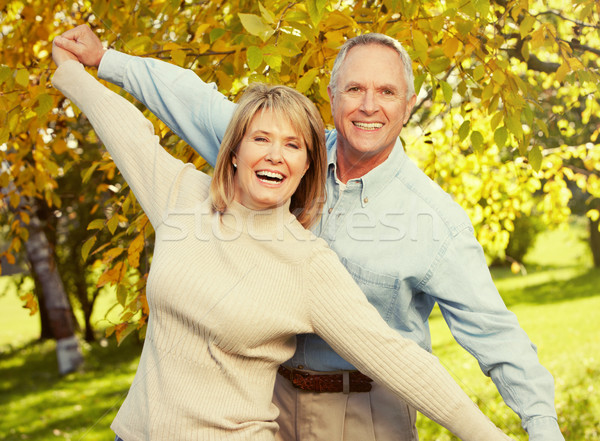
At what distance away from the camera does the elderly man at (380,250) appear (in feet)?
5.63

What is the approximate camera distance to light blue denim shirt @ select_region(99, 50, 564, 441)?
1.67m

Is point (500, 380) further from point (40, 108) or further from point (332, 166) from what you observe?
point (40, 108)

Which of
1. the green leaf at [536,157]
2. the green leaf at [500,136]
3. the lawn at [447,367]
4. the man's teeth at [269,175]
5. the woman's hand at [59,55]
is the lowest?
the lawn at [447,367]

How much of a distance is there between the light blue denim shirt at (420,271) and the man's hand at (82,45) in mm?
465

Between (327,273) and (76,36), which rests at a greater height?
(76,36)

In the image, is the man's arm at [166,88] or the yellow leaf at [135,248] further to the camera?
the yellow leaf at [135,248]

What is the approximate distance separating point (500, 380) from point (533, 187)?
3.41 metres

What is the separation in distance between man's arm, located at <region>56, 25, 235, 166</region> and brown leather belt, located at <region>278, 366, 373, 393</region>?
890 mm

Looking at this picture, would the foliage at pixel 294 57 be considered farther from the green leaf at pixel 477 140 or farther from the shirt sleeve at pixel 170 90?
the shirt sleeve at pixel 170 90

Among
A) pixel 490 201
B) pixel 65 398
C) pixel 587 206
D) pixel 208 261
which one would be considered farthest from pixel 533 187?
pixel 587 206

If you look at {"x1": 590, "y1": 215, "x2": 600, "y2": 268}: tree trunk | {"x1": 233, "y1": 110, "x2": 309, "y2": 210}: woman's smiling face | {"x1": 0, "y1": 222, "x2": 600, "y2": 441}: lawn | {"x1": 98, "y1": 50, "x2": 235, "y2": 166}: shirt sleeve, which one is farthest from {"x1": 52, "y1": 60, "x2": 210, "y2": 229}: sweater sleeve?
{"x1": 590, "y1": 215, "x2": 600, "y2": 268}: tree trunk

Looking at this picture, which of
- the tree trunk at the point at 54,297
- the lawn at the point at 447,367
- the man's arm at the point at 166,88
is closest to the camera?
the man's arm at the point at 166,88

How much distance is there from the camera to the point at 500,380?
1.70 meters

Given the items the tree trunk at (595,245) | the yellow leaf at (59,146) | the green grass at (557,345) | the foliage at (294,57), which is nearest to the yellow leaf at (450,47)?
the foliage at (294,57)
